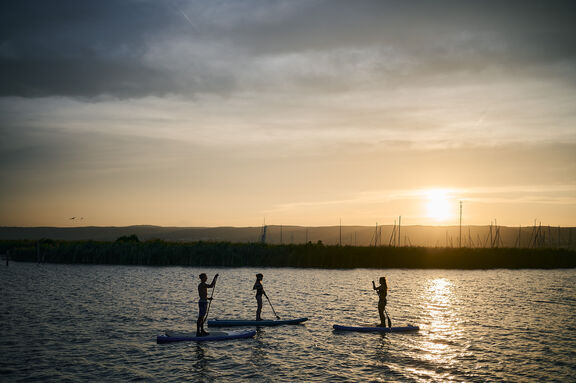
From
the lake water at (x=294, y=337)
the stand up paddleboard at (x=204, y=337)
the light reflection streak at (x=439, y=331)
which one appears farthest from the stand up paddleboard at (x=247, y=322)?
the light reflection streak at (x=439, y=331)

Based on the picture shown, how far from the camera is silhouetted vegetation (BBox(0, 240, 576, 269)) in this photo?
72.4 metres

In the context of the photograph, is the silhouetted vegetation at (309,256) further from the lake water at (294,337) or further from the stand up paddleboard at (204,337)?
the stand up paddleboard at (204,337)

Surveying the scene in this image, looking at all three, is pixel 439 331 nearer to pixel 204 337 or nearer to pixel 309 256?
pixel 204 337

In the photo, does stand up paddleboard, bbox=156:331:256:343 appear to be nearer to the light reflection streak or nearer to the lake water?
the lake water

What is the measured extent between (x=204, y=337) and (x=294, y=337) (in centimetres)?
451

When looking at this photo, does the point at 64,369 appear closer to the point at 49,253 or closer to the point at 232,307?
the point at 232,307

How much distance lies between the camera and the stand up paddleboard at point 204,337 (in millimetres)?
21641

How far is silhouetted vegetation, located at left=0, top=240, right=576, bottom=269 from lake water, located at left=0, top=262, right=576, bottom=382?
89.7 feet

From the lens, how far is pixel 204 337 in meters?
21.9

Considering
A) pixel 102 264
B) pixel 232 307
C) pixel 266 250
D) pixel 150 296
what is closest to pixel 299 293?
pixel 232 307

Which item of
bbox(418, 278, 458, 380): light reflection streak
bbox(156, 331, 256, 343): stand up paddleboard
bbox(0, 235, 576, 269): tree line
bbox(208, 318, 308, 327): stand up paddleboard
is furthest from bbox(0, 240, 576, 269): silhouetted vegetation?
bbox(156, 331, 256, 343): stand up paddleboard

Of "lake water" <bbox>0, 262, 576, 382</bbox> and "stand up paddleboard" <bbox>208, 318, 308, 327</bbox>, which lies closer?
"lake water" <bbox>0, 262, 576, 382</bbox>

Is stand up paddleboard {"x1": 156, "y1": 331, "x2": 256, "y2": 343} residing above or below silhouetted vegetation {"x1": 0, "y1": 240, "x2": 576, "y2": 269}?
below

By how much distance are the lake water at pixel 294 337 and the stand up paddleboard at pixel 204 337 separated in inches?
14.5
